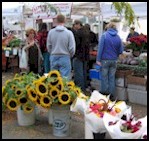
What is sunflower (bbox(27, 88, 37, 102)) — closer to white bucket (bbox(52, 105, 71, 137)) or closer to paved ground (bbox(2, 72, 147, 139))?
white bucket (bbox(52, 105, 71, 137))

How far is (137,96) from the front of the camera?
7.75 meters

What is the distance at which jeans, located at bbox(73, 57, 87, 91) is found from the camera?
869 centimetres

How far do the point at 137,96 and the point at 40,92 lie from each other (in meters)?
3.06

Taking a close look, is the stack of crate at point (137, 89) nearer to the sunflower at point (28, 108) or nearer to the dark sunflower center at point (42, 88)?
the sunflower at point (28, 108)

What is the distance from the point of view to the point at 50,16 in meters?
11.6

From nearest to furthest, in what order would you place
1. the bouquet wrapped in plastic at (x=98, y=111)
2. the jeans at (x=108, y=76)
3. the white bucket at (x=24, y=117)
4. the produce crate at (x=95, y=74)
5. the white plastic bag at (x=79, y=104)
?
the bouquet wrapped in plastic at (x=98, y=111) → the white plastic bag at (x=79, y=104) → the white bucket at (x=24, y=117) → the jeans at (x=108, y=76) → the produce crate at (x=95, y=74)

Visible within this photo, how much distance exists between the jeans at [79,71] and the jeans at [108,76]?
3.09ft

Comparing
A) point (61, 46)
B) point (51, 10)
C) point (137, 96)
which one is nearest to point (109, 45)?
point (61, 46)

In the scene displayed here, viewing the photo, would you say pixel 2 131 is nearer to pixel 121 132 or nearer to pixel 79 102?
pixel 79 102

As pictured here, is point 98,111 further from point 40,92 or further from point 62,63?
point 62,63

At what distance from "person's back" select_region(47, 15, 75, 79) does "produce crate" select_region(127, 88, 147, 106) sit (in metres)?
1.41

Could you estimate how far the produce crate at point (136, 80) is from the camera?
7.60m

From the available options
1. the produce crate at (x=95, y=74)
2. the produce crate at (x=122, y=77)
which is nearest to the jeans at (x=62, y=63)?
the produce crate at (x=95, y=74)

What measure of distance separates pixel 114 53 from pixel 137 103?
1149 millimetres
